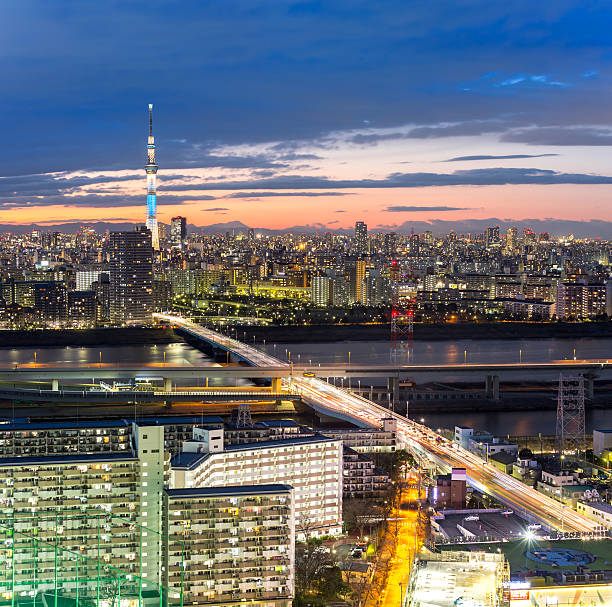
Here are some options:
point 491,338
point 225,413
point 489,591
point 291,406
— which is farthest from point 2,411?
point 491,338

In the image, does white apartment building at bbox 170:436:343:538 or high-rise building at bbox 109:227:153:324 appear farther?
high-rise building at bbox 109:227:153:324

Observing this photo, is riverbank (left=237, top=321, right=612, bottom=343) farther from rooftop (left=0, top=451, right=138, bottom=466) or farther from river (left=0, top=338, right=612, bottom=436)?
rooftop (left=0, top=451, right=138, bottom=466)

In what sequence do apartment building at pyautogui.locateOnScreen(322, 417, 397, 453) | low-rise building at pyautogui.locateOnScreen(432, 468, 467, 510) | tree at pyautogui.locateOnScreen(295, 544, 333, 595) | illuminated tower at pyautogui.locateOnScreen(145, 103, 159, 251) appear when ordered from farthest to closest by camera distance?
1. illuminated tower at pyautogui.locateOnScreen(145, 103, 159, 251)
2. apartment building at pyautogui.locateOnScreen(322, 417, 397, 453)
3. low-rise building at pyautogui.locateOnScreen(432, 468, 467, 510)
4. tree at pyautogui.locateOnScreen(295, 544, 333, 595)

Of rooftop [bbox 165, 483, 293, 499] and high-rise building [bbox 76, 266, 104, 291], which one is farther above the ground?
high-rise building [bbox 76, 266, 104, 291]

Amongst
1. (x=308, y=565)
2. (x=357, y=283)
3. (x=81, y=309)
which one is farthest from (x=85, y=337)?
(x=308, y=565)

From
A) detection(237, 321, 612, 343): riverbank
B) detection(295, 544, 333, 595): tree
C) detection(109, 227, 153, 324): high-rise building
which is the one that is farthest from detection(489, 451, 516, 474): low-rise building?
detection(109, 227, 153, 324): high-rise building

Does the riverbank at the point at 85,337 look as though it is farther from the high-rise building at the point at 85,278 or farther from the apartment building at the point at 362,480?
the apartment building at the point at 362,480

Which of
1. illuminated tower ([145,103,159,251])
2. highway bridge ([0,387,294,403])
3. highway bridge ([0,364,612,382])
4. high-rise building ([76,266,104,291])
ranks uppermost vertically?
illuminated tower ([145,103,159,251])

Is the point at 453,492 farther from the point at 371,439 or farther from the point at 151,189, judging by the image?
the point at 151,189
